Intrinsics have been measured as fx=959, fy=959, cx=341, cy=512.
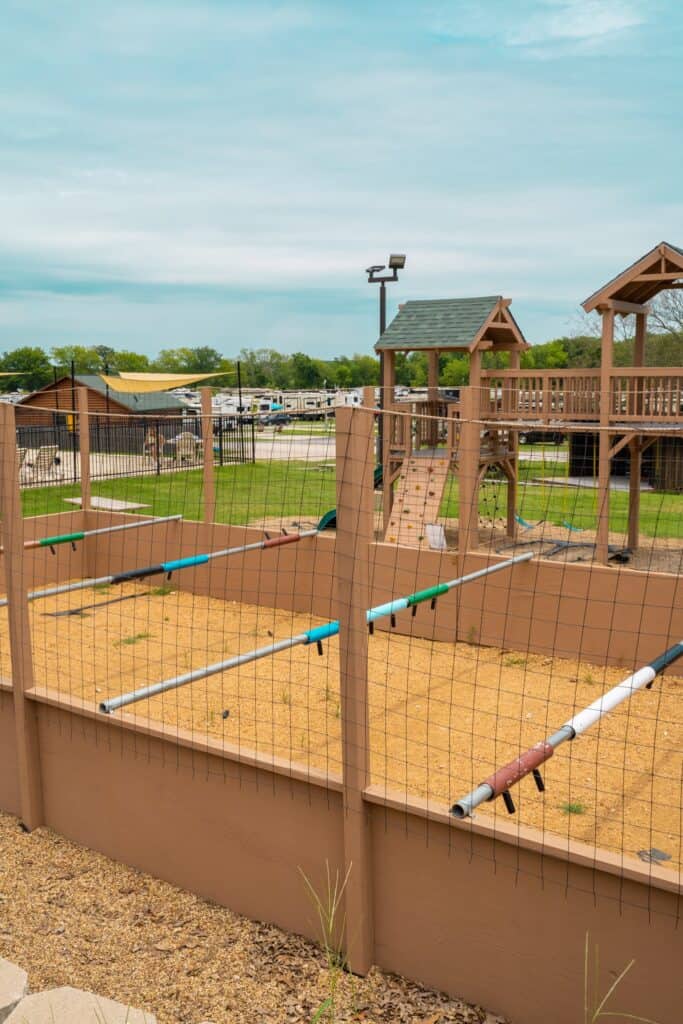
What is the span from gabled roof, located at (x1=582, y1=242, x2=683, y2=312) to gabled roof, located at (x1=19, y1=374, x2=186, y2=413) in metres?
26.4

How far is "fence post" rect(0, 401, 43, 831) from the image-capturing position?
558cm

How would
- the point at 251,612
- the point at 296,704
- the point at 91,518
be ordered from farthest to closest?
1. the point at 91,518
2. the point at 251,612
3. the point at 296,704

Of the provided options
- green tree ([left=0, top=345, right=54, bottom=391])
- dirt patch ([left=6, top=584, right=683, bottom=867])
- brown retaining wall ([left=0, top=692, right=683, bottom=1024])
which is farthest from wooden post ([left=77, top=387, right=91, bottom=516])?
green tree ([left=0, top=345, right=54, bottom=391])

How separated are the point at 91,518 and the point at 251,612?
9.53ft

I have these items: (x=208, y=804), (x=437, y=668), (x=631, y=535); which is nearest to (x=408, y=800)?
(x=208, y=804)

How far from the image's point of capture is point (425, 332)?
15.1 metres

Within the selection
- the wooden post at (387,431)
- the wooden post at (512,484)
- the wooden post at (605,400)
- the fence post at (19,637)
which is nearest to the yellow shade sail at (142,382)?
the wooden post at (387,431)

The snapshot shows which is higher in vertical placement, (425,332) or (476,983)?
(425,332)

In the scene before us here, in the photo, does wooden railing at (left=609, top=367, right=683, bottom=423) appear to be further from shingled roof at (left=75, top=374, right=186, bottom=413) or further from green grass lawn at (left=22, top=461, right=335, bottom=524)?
shingled roof at (left=75, top=374, right=186, bottom=413)

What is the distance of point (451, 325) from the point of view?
14945mm

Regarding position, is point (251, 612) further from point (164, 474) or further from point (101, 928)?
point (164, 474)

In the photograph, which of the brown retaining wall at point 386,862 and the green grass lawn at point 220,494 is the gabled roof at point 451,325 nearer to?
the green grass lawn at point 220,494

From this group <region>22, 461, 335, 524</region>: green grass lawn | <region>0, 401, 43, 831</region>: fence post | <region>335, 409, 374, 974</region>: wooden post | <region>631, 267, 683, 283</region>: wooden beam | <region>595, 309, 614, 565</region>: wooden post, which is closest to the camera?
<region>335, 409, 374, 974</region>: wooden post

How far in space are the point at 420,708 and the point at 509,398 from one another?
854cm
